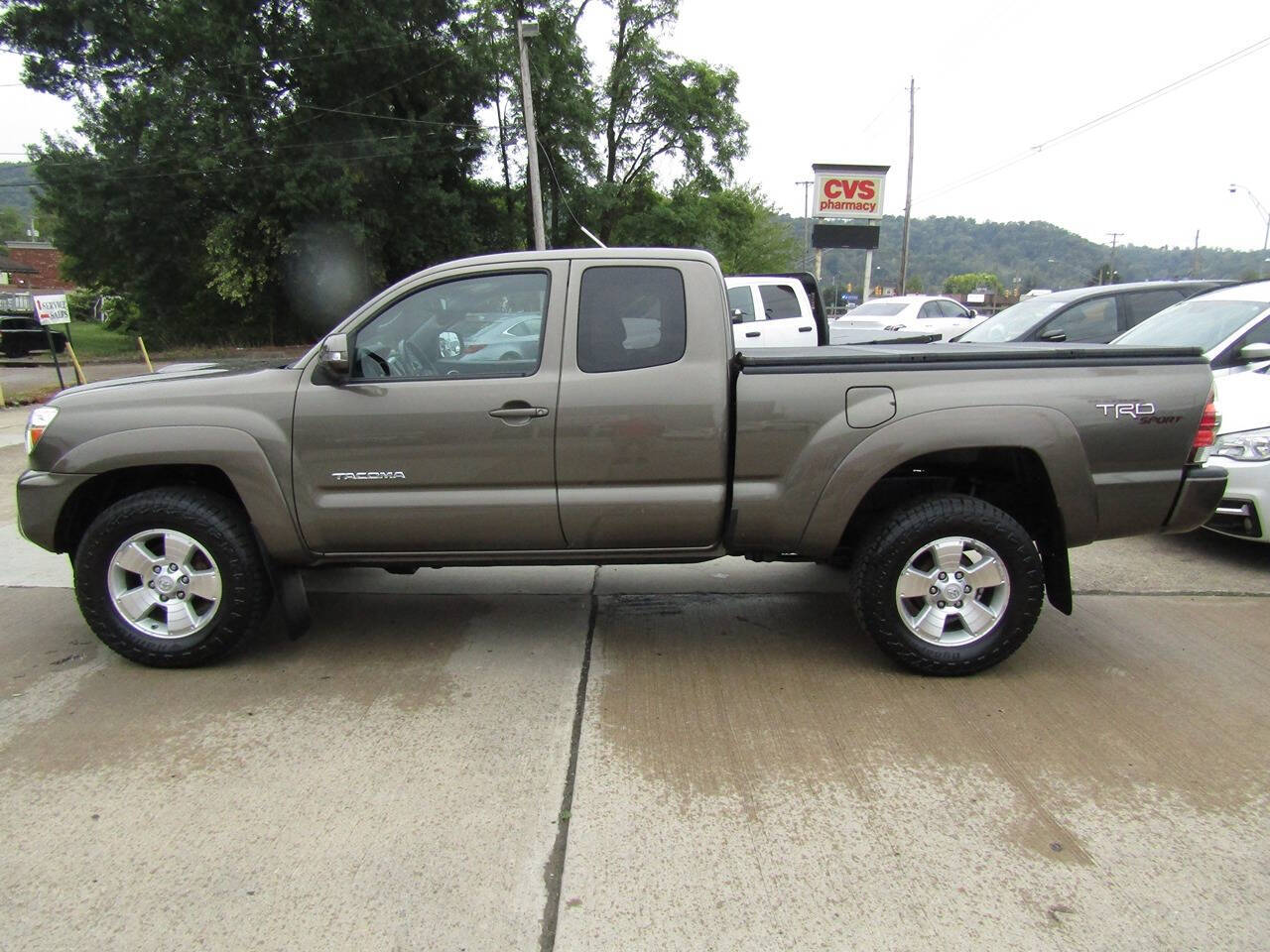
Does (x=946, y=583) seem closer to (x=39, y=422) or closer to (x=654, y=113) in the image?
(x=39, y=422)

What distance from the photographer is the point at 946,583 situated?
378cm

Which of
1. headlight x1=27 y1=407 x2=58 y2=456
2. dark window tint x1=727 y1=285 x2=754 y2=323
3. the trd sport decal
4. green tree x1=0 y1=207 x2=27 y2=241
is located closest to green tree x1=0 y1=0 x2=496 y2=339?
dark window tint x1=727 y1=285 x2=754 y2=323

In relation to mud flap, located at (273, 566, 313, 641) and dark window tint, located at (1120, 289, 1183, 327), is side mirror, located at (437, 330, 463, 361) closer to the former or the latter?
mud flap, located at (273, 566, 313, 641)

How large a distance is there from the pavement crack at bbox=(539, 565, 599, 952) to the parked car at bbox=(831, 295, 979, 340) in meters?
13.8

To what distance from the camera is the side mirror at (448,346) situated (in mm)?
3912

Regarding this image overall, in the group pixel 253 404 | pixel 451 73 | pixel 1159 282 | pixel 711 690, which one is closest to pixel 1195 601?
pixel 711 690

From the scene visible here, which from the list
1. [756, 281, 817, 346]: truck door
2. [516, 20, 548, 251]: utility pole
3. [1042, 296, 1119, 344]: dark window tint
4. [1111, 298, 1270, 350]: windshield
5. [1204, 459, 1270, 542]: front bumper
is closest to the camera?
[1204, 459, 1270, 542]: front bumper

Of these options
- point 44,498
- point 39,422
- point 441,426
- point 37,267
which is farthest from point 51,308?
point 37,267

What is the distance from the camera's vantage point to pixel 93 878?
256cm

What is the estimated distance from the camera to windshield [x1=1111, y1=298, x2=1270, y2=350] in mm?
6562

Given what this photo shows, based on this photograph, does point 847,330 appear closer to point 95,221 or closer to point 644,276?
point 644,276

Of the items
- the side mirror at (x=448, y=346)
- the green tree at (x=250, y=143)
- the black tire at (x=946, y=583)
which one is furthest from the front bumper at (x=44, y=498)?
the green tree at (x=250, y=143)

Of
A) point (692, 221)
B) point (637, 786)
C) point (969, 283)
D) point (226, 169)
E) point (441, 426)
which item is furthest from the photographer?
point (969, 283)

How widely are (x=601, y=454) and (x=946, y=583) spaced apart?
1.61 m
